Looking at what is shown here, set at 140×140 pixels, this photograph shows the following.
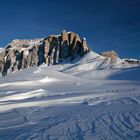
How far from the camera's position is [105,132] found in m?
7.59

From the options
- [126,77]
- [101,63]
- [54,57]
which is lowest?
[126,77]

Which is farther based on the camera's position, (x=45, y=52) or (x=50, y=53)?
(x=45, y=52)

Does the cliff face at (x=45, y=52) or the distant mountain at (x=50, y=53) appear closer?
the distant mountain at (x=50, y=53)

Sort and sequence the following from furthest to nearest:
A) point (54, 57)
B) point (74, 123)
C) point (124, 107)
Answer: point (54, 57)
point (124, 107)
point (74, 123)

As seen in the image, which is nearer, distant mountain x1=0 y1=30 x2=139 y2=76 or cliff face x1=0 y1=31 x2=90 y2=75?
distant mountain x1=0 y1=30 x2=139 y2=76

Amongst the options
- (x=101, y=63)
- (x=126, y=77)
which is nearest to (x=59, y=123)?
(x=126, y=77)

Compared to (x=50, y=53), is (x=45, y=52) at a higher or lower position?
higher

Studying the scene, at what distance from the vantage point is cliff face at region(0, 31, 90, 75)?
94931 mm

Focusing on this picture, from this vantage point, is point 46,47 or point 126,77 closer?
point 126,77

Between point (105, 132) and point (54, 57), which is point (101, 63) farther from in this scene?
point (105, 132)

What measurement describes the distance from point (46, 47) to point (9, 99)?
3596 inches

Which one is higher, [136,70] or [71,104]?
[136,70]

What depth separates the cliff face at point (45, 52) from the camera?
9493cm

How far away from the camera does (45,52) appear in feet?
351
